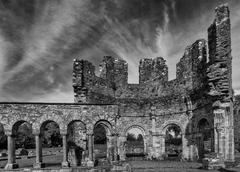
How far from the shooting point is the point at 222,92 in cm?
1488

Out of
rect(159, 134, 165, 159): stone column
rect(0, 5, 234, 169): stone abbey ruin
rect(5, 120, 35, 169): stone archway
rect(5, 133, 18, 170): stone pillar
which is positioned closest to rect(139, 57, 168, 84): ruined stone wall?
rect(0, 5, 234, 169): stone abbey ruin

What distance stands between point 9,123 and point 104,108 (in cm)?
636

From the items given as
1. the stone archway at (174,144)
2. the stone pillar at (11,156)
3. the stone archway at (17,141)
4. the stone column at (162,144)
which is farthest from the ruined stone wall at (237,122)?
the stone pillar at (11,156)

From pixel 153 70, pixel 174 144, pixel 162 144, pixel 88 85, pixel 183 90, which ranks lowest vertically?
pixel 174 144

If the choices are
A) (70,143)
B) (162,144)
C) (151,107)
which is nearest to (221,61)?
(151,107)

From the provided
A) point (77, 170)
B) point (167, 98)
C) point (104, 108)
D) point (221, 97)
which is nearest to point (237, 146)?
point (167, 98)

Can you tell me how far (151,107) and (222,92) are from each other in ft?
30.2

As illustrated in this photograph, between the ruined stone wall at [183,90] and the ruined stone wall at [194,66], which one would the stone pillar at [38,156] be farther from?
the ruined stone wall at [194,66]

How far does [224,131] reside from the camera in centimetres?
1481

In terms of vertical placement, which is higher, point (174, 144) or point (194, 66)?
point (194, 66)

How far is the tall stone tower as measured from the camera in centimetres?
1480

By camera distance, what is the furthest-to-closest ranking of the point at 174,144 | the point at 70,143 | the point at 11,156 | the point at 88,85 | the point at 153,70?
the point at 174,144 < the point at 153,70 < the point at 88,85 < the point at 70,143 < the point at 11,156

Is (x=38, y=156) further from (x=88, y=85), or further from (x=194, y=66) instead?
(x=194, y=66)

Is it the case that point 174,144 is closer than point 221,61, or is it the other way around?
point 221,61
